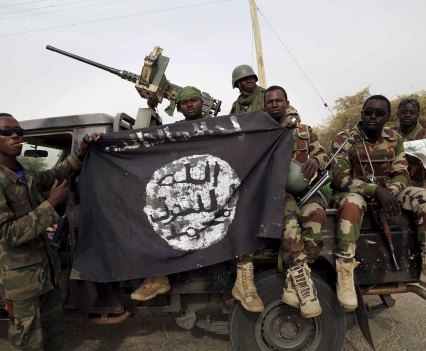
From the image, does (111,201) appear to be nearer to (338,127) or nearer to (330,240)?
(330,240)

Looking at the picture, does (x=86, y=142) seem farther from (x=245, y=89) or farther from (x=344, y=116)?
(x=344, y=116)

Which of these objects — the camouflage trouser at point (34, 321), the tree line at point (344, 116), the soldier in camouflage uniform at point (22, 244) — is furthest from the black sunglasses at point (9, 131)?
the tree line at point (344, 116)

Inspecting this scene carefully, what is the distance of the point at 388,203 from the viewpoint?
2.39 m

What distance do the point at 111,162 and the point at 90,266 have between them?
78 centimetres

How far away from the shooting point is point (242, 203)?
98.3 inches

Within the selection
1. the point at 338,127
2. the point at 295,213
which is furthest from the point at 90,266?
the point at 338,127

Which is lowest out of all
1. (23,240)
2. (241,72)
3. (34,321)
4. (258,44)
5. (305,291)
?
(34,321)

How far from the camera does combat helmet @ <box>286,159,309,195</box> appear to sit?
2477mm

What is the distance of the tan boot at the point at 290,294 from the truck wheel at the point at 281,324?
0.10 meters

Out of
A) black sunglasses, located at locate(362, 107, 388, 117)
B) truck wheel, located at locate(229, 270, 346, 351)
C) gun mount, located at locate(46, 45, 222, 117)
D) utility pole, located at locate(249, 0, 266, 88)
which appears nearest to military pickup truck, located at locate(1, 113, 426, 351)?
truck wheel, located at locate(229, 270, 346, 351)

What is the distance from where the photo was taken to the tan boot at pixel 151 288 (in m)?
2.43

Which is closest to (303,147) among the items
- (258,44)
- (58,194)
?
(58,194)

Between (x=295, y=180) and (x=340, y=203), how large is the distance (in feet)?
1.21

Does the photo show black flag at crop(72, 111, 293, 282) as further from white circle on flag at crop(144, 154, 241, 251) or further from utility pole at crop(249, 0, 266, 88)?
utility pole at crop(249, 0, 266, 88)
